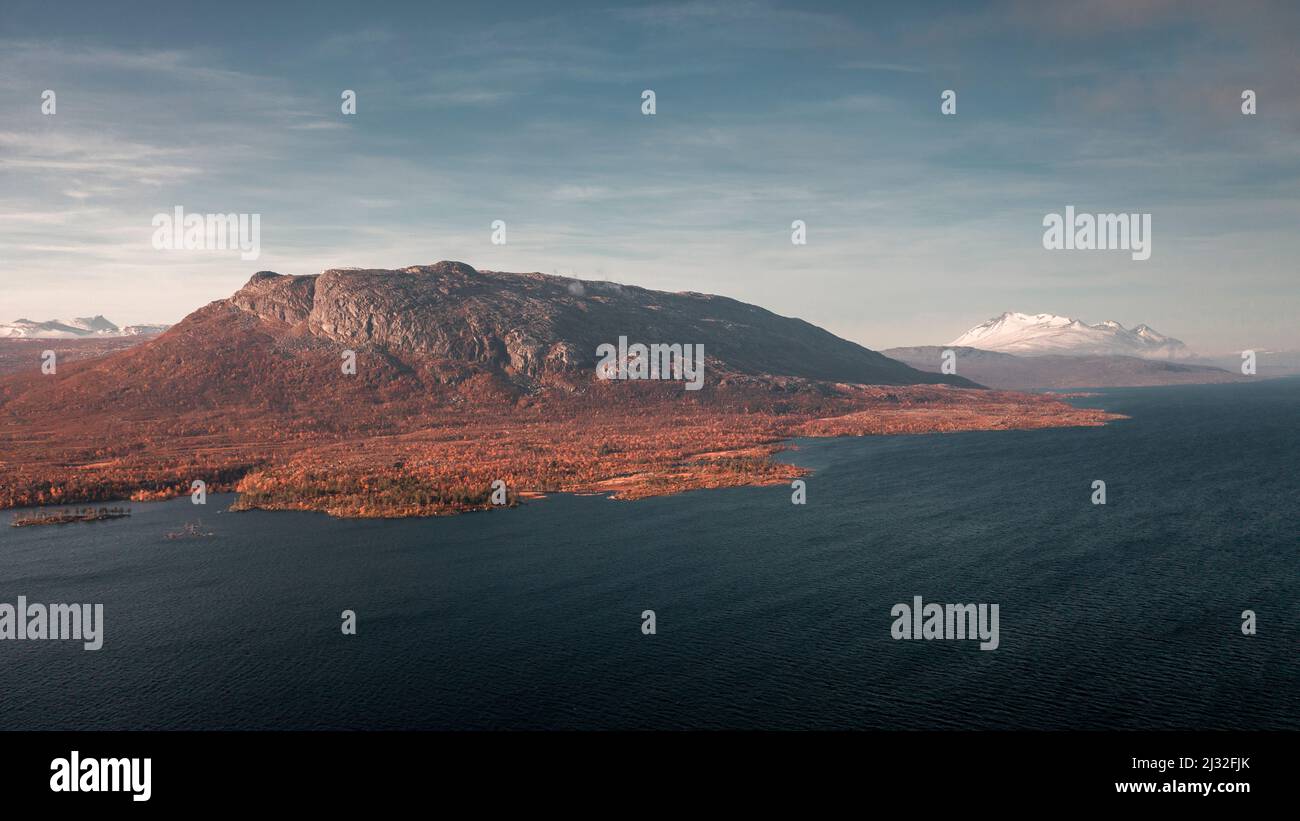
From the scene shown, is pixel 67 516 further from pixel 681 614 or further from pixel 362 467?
pixel 681 614

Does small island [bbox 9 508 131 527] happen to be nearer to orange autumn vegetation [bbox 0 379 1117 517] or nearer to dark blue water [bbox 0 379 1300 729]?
dark blue water [bbox 0 379 1300 729]

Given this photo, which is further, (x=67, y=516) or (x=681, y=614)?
(x=67, y=516)

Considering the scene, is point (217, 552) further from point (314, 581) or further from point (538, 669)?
point (538, 669)

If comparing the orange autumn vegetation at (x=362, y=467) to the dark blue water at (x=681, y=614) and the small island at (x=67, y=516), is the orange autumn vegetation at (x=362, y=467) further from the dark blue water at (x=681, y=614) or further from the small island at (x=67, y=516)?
the dark blue water at (x=681, y=614)

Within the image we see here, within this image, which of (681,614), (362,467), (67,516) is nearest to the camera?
(681,614)

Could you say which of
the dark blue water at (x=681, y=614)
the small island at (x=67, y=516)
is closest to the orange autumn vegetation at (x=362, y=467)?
the small island at (x=67, y=516)

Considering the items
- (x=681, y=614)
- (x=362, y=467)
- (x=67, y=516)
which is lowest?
(x=681, y=614)

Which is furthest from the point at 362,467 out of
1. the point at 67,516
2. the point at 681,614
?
the point at 681,614

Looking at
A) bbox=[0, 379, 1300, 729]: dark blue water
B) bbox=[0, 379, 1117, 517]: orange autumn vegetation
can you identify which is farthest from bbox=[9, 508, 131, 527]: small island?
bbox=[0, 379, 1117, 517]: orange autumn vegetation
